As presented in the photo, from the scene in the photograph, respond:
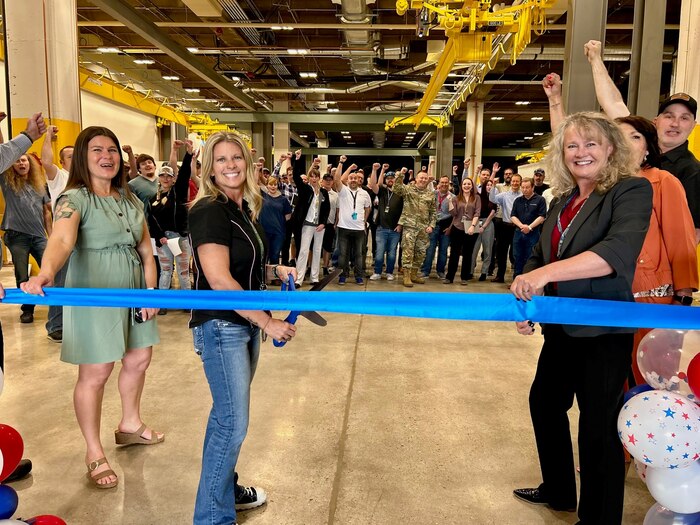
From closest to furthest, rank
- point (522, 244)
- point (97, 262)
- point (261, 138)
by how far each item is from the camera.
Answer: point (97, 262), point (522, 244), point (261, 138)

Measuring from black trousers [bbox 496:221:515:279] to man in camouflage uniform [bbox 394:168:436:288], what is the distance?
1177 millimetres

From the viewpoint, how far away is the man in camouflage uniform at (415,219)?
23.4 ft

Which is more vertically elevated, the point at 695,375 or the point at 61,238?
the point at 61,238

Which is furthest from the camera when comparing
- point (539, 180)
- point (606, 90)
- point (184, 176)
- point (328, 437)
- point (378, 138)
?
point (378, 138)

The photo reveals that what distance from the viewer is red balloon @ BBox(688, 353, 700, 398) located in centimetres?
163

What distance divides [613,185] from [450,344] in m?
3.09

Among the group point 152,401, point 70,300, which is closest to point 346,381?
point 152,401

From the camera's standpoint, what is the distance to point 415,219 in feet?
23.5

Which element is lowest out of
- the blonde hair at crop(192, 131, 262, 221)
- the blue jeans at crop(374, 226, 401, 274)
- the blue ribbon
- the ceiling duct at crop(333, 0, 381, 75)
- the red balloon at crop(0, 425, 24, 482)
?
the red balloon at crop(0, 425, 24, 482)

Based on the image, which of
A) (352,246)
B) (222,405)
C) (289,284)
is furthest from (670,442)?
(352,246)

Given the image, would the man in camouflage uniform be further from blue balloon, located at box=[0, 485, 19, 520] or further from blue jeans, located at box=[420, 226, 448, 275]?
blue balloon, located at box=[0, 485, 19, 520]

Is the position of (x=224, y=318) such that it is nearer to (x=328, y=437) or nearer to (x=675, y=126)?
(x=328, y=437)

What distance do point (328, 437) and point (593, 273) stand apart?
1.77 meters

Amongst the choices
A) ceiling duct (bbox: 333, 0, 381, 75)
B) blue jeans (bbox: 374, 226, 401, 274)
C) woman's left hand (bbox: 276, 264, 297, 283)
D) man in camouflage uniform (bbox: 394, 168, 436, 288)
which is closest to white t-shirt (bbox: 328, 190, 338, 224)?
blue jeans (bbox: 374, 226, 401, 274)
